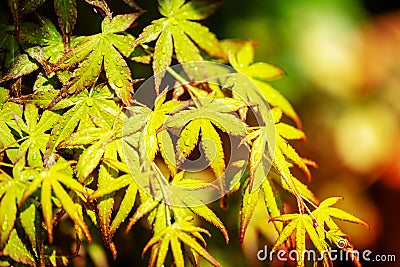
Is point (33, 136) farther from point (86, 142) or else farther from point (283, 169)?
point (283, 169)

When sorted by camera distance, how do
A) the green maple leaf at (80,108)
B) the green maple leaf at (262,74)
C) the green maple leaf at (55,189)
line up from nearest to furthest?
1. the green maple leaf at (55,189)
2. the green maple leaf at (80,108)
3. the green maple leaf at (262,74)

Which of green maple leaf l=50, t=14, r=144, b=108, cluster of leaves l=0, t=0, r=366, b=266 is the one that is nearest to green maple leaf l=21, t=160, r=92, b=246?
cluster of leaves l=0, t=0, r=366, b=266

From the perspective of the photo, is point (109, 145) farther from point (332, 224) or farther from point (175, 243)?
point (332, 224)

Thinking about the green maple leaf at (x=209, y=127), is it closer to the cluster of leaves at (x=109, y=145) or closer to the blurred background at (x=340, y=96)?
the cluster of leaves at (x=109, y=145)

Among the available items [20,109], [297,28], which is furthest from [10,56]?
[297,28]

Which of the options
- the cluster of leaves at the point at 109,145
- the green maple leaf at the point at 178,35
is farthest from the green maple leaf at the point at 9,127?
the green maple leaf at the point at 178,35

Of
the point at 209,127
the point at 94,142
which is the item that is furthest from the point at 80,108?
the point at 209,127

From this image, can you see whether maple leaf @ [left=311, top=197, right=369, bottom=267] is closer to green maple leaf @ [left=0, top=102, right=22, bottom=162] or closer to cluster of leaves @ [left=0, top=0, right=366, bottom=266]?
cluster of leaves @ [left=0, top=0, right=366, bottom=266]

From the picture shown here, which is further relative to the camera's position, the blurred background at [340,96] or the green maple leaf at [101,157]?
the blurred background at [340,96]
